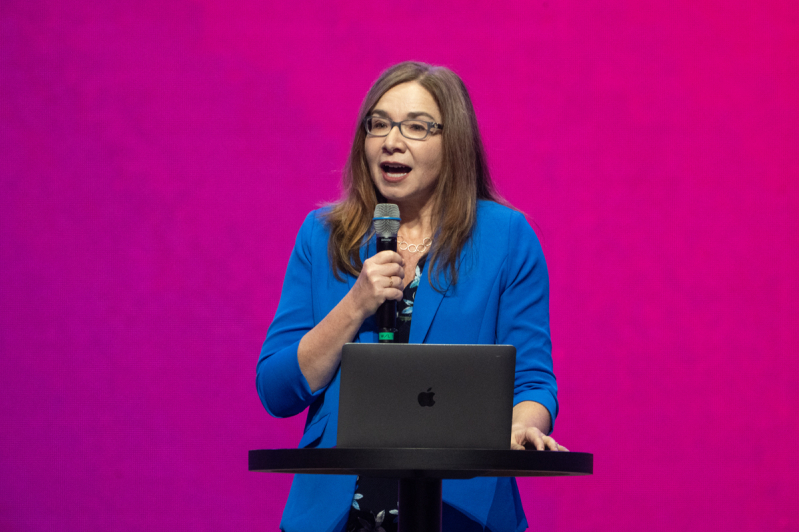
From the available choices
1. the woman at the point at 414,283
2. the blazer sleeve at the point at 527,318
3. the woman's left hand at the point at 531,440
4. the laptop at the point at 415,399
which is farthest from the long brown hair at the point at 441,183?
the laptop at the point at 415,399

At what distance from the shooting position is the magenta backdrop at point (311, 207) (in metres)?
2.83

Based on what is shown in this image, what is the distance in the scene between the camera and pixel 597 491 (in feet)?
9.30

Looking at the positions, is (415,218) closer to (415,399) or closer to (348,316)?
(348,316)

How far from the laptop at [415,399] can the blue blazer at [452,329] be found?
354mm

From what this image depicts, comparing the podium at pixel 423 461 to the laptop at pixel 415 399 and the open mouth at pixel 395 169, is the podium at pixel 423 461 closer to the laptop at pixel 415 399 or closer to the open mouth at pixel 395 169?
the laptop at pixel 415 399

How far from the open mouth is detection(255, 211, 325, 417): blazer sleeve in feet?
0.60

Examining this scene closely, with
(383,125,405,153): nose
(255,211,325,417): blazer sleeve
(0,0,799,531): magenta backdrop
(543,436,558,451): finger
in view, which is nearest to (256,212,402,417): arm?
(255,211,325,417): blazer sleeve

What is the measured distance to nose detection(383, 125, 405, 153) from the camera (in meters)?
1.71

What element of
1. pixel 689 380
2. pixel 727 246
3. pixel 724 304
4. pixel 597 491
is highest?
pixel 727 246

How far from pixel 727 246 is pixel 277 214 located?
1.49 metres

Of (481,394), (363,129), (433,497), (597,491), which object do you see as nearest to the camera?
(481,394)

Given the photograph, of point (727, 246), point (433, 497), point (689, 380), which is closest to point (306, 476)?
point (433, 497)

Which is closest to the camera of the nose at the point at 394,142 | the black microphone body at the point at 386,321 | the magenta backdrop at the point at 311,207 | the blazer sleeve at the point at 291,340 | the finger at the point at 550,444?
the finger at the point at 550,444

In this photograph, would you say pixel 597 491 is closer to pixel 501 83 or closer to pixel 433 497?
pixel 501 83
